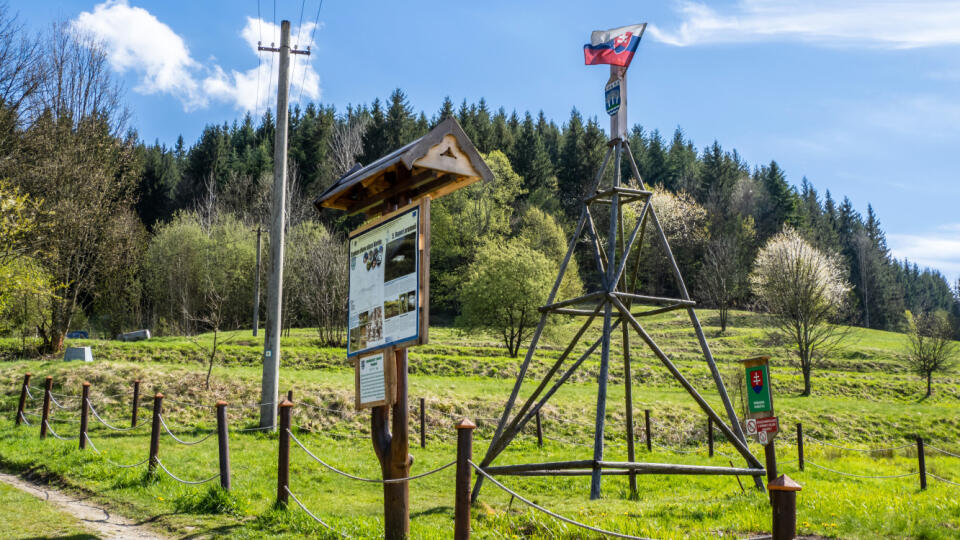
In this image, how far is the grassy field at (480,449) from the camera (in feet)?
26.8

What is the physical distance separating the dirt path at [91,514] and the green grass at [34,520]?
0.14m

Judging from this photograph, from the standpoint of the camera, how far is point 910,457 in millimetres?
20688

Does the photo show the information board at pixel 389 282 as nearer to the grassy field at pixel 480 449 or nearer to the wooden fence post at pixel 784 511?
the grassy field at pixel 480 449

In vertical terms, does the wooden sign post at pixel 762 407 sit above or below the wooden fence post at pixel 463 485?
above

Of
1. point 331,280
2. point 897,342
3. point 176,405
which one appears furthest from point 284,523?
point 897,342

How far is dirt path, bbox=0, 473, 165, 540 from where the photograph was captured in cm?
770

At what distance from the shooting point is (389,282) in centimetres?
683

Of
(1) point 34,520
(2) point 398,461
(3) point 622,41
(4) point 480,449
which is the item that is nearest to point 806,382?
(4) point 480,449

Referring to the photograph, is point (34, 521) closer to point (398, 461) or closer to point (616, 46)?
point (398, 461)

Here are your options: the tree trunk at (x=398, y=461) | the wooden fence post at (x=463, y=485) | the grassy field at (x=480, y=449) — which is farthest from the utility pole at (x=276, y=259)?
the wooden fence post at (x=463, y=485)

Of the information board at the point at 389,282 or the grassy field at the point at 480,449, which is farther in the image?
the grassy field at the point at 480,449

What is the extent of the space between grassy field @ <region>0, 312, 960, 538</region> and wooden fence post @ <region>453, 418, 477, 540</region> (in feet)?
3.76

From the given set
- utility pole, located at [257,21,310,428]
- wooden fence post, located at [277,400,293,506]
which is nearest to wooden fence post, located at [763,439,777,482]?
wooden fence post, located at [277,400,293,506]

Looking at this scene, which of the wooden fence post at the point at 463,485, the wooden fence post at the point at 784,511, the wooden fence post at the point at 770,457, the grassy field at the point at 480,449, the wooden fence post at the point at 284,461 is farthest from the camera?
the wooden fence post at the point at 284,461
